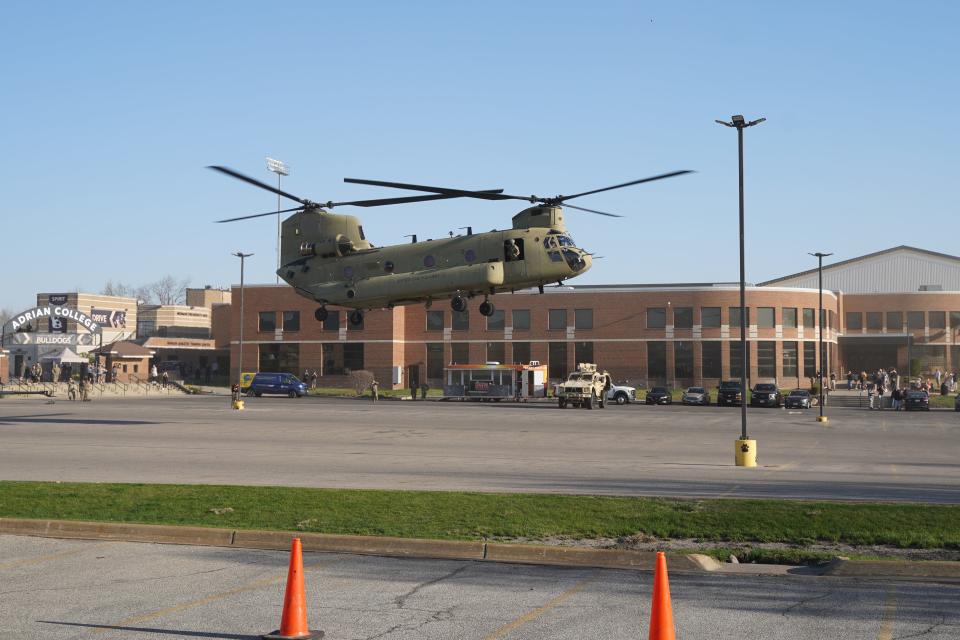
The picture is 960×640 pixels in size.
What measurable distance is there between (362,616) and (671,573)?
3.99 metres

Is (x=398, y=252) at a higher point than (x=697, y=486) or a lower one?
higher

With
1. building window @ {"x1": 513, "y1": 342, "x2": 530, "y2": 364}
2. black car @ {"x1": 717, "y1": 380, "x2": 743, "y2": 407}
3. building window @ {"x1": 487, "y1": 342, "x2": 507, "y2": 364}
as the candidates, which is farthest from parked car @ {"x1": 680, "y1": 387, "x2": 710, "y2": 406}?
building window @ {"x1": 487, "y1": 342, "x2": 507, "y2": 364}

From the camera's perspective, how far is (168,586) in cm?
1063

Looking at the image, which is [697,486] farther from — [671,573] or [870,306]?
[870,306]

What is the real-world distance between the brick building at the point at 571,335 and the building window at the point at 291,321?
0.10 meters

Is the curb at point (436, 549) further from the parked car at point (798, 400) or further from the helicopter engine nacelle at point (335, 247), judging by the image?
the parked car at point (798, 400)

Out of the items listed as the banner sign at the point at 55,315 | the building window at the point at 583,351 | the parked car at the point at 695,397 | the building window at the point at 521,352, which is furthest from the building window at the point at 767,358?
the banner sign at the point at 55,315

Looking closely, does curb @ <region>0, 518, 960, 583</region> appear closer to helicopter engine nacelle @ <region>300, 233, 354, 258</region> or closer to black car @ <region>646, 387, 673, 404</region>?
helicopter engine nacelle @ <region>300, 233, 354, 258</region>

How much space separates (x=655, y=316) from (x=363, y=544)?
8251 cm

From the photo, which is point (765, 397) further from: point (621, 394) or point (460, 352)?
point (460, 352)

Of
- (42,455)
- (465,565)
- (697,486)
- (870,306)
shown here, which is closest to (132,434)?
(42,455)

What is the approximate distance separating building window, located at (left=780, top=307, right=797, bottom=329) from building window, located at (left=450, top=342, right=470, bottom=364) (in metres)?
29.3

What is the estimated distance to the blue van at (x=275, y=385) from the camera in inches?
3031

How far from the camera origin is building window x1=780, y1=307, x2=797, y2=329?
9356 centimetres
